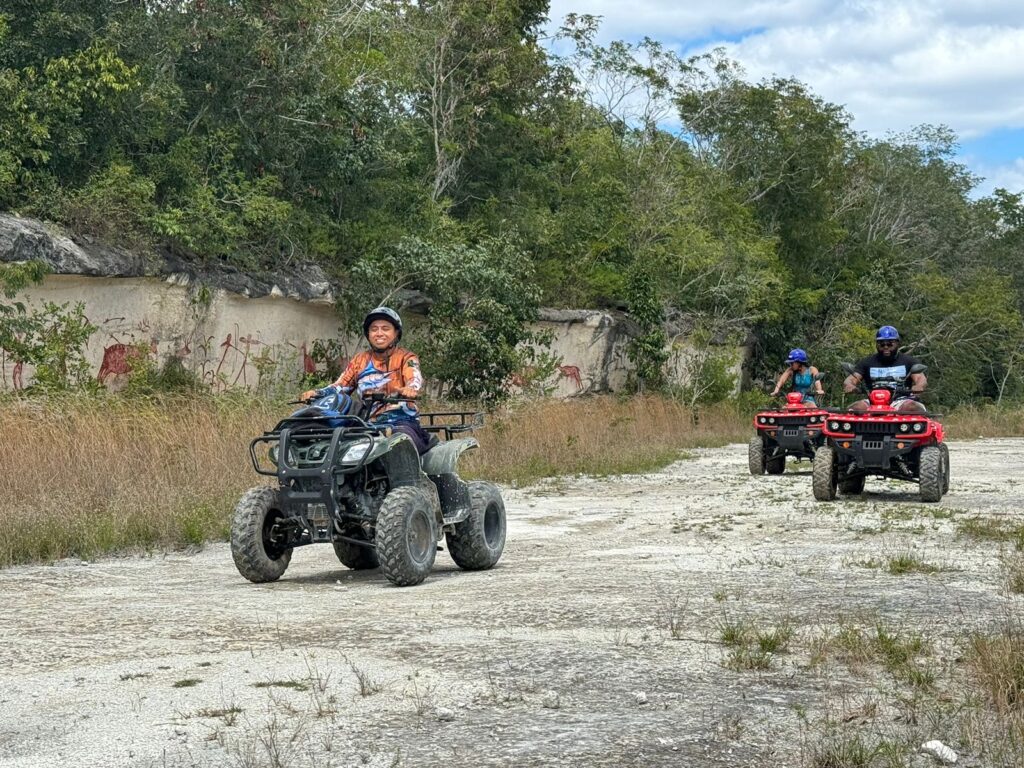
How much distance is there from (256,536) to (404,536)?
111 cm

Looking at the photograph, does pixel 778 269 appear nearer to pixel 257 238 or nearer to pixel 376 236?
pixel 376 236

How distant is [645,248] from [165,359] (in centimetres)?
1838

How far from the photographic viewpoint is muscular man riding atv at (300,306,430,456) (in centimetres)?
970

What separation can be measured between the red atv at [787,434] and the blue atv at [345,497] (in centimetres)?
1148

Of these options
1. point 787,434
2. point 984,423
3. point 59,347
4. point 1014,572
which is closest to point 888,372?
point 787,434

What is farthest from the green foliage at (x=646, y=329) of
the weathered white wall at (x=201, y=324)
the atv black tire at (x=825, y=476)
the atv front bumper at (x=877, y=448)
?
the atv front bumper at (x=877, y=448)

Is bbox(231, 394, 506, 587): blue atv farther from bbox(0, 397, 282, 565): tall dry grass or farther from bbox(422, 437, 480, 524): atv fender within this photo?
bbox(0, 397, 282, 565): tall dry grass

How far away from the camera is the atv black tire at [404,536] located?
8.95 metres

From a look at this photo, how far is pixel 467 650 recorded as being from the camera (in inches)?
258

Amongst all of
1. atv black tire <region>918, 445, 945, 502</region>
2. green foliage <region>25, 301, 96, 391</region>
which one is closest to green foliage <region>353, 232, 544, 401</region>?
green foliage <region>25, 301, 96, 391</region>

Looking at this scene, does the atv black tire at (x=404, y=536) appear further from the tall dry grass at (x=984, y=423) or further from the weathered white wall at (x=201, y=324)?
the tall dry grass at (x=984, y=423)

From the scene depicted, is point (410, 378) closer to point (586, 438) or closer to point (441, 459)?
point (441, 459)

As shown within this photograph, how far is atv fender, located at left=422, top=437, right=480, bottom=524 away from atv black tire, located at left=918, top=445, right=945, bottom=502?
7.35 m

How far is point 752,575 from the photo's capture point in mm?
9242
